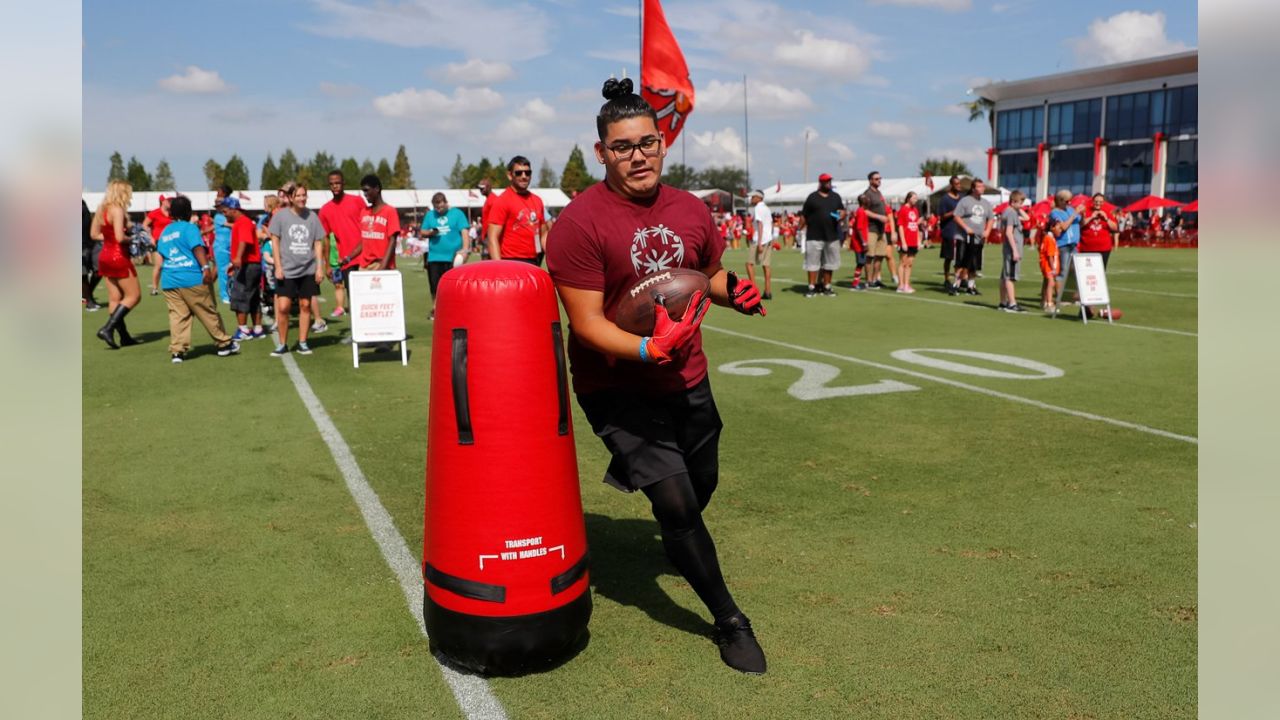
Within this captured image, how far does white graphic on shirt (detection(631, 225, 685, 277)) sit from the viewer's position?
335 centimetres

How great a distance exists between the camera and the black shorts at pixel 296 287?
34.9 ft

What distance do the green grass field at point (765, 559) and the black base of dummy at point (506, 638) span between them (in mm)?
113

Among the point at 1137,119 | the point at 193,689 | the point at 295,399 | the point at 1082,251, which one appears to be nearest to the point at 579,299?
the point at 193,689

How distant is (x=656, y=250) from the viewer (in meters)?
3.38

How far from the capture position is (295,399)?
8.57 m

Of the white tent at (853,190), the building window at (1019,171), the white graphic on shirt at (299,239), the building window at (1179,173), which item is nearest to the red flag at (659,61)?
the white graphic on shirt at (299,239)

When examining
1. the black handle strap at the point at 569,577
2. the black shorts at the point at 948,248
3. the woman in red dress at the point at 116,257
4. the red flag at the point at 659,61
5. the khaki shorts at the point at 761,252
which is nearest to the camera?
the black handle strap at the point at 569,577

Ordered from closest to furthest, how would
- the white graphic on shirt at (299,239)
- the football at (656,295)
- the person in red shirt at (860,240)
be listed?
the football at (656,295) → the white graphic on shirt at (299,239) → the person in red shirt at (860,240)

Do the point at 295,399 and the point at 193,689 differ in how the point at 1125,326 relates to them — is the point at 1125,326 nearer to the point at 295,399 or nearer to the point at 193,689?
the point at 295,399

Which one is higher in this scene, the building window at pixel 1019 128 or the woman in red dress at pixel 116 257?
the building window at pixel 1019 128

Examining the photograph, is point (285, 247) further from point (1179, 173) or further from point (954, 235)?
point (1179, 173)

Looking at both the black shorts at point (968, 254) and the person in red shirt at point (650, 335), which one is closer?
the person in red shirt at point (650, 335)

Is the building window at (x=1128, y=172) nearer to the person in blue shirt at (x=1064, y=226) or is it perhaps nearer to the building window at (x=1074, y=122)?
the building window at (x=1074, y=122)
